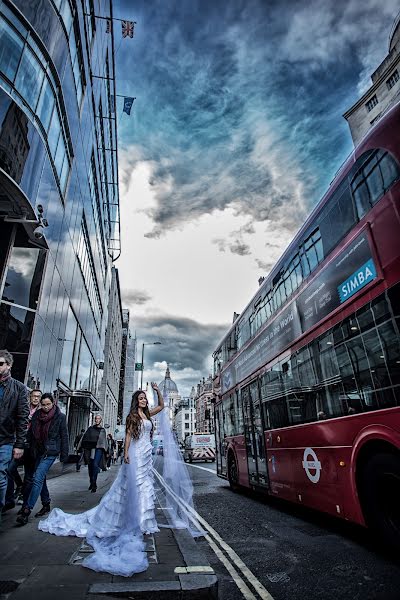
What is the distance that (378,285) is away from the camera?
460 centimetres

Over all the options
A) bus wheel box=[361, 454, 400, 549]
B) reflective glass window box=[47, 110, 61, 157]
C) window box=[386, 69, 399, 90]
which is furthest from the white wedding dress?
window box=[386, 69, 399, 90]

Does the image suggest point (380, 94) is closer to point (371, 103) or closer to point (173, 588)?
point (371, 103)

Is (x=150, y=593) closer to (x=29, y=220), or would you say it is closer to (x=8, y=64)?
(x=29, y=220)

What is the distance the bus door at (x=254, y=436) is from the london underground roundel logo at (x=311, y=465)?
2.23 m

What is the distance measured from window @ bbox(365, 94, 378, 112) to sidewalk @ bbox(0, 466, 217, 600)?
32.7m

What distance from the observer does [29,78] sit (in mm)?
10250

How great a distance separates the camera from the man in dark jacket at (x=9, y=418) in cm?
432

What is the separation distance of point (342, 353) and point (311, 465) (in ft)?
6.91

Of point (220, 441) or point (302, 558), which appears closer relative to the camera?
point (302, 558)

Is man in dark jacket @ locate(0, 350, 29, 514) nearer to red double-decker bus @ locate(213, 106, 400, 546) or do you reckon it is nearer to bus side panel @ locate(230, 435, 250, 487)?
red double-decker bus @ locate(213, 106, 400, 546)

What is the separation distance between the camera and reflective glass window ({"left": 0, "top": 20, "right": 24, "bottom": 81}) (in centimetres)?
897

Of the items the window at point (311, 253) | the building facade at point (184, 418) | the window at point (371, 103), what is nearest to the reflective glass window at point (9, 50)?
the window at point (311, 253)

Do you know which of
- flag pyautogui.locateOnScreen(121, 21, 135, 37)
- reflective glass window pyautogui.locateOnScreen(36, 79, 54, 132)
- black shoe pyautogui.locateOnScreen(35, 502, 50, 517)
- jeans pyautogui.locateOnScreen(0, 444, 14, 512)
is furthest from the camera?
flag pyautogui.locateOnScreen(121, 21, 135, 37)

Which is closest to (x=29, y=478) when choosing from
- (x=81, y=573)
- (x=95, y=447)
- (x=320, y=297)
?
(x=81, y=573)
